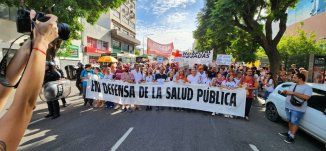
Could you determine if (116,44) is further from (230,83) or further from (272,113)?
(272,113)

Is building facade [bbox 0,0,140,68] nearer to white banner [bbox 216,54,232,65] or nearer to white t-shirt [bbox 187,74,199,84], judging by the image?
white t-shirt [bbox 187,74,199,84]

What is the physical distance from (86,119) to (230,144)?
4699mm

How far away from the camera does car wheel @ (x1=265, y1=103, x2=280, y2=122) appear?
22.5 feet

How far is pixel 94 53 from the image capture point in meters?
28.7

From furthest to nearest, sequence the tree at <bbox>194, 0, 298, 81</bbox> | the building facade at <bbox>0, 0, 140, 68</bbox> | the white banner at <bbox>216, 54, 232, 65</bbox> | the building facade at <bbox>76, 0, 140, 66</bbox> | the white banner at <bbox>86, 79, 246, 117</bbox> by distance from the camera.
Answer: the building facade at <bbox>76, 0, 140, 66</bbox>
the white banner at <bbox>216, 54, 232, 65</bbox>
the building facade at <bbox>0, 0, 140, 68</bbox>
the tree at <bbox>194, 0, 298, 81</bbox>
the white banner at <bbox>86, 79, 246, 117</bbox>

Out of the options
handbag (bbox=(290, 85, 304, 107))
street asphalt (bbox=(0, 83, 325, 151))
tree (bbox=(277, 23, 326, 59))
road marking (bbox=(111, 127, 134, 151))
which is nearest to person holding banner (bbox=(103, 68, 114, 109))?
street asphalt (bbox=(0, 83, 325, 151))

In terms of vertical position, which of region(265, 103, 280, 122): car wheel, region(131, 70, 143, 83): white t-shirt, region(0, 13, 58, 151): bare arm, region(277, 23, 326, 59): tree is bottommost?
region(265, 103, 280, 122): car wheel

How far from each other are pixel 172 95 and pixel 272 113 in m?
3.72

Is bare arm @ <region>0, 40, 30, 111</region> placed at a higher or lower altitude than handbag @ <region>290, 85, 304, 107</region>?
higher

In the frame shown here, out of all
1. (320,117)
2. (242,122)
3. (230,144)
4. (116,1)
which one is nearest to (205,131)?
(230,144)

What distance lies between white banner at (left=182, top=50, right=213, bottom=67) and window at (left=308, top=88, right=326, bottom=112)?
292 inches

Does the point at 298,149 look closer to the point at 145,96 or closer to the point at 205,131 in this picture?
the point at 205,131

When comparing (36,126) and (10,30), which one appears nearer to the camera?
(36,126)

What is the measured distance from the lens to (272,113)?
704 cm
